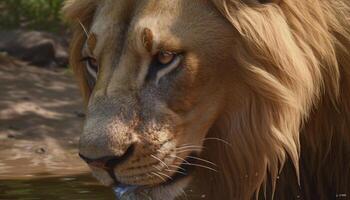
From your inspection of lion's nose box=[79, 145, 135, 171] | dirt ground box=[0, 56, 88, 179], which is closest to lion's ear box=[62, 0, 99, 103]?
lion's nose box=[79, 145, 135, 171]

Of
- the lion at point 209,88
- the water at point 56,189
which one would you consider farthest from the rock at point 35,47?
the lion at point 209,88

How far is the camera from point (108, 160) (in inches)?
136

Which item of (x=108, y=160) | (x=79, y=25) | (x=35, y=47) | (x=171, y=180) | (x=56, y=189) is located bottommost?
(x=35, y=47)

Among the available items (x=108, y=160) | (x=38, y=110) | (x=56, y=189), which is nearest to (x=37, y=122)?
(x=38, y=110)

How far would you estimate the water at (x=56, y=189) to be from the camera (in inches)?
216

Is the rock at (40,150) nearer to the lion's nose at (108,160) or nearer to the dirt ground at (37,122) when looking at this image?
the dirt ground at (37,122)

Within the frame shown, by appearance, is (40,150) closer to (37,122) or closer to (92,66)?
(37,122)

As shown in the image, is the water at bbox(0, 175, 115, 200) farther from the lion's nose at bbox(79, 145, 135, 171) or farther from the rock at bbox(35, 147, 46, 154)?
the lion's nose at bbox(79, 145, 135, 171)

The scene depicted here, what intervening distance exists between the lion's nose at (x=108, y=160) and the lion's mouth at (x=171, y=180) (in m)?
0.06

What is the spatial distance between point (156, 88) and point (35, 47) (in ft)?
21.2

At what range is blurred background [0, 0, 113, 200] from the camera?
5.90 metres

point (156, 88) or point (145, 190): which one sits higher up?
point (156, 88)

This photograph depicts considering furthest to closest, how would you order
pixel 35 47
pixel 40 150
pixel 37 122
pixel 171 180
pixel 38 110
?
pixel 35 47 → pixel 38 110 → pixel 37 122 → pixel 40 150 → pixel 171 180

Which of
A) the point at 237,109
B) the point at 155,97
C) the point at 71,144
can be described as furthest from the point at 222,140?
the point at 71,144
